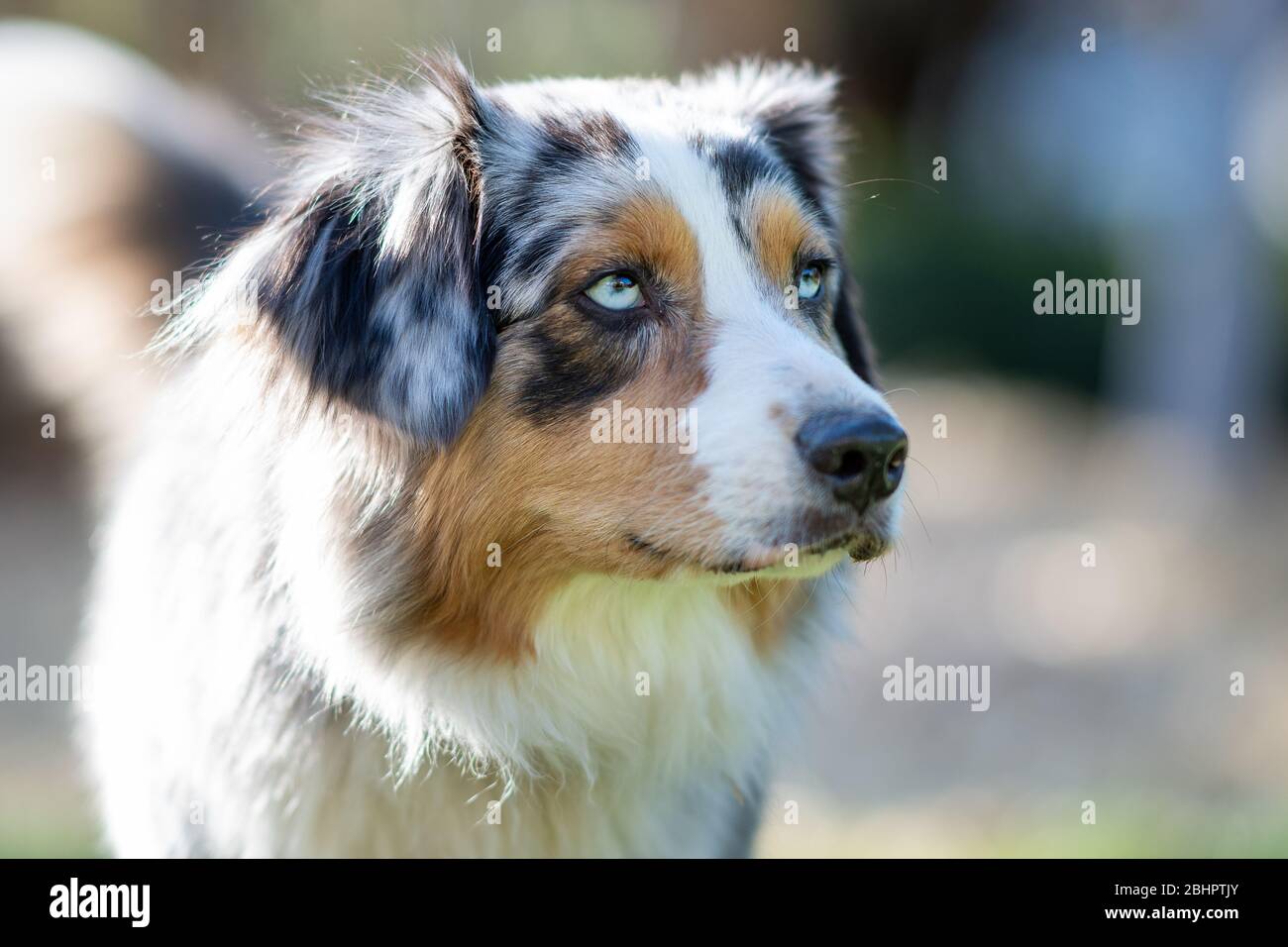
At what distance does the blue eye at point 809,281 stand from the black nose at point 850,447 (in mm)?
Result: 679

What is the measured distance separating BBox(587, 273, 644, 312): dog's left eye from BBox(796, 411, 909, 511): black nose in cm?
56

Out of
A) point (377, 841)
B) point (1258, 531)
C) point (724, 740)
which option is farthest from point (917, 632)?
point (377, 841)

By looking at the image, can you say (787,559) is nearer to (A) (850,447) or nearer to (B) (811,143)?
(A) (850,447)

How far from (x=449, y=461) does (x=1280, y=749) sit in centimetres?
552

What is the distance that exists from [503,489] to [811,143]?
1642 millimetres

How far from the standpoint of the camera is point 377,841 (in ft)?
10.9

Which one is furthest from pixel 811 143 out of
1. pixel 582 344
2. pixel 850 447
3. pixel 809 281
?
pixel 850 447

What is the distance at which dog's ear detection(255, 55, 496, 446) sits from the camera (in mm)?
2893

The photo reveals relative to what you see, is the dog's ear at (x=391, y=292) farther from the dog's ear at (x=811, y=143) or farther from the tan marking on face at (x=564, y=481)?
the dog's ear at (x=811, y=143)

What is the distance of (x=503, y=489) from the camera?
2.99m

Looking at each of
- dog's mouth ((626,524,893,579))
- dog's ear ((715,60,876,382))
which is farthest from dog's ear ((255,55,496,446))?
dog's ear ((715,60,876,382))

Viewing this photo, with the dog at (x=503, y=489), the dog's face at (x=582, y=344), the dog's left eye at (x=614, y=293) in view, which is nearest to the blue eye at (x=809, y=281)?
the dog at (x=503, y=489)

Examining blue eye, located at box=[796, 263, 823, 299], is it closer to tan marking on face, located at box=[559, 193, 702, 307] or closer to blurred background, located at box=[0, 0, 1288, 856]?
tan marking on face, located at box=[559, 193, 702, 307]

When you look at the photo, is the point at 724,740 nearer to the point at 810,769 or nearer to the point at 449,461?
the point at 449,461
